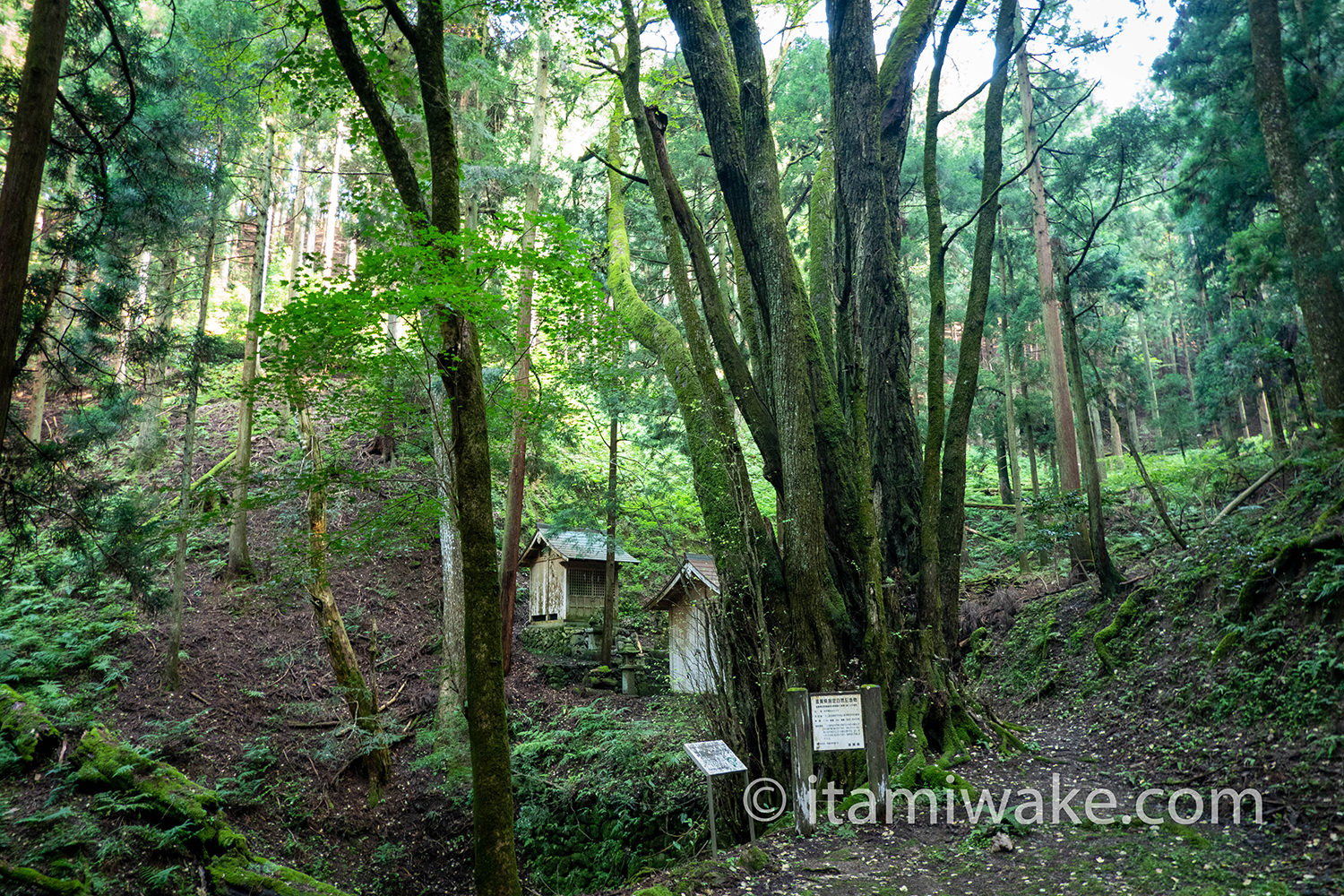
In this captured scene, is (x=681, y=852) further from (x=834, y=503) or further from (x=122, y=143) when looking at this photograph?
(x=122, y=143)

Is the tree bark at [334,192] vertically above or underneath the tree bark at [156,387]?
above

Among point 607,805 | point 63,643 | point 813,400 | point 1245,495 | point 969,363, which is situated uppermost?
point 969,363

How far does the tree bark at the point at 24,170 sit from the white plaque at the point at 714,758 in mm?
4759

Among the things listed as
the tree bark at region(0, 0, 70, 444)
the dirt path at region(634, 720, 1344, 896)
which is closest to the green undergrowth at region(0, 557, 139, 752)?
the tree bark at region(0, 0, 70, 444)

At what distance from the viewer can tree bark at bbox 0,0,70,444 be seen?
3625 millimetres

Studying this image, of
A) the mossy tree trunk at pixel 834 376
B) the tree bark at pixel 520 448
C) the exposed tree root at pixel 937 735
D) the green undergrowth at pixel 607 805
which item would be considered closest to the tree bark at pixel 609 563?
the tree bark at pixel 520 448

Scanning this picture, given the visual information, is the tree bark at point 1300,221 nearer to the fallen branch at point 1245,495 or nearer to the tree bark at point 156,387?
the fallen branch at point 1245,495

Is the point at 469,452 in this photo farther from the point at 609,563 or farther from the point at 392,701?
the point at 609,563

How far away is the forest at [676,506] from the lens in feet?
15.3

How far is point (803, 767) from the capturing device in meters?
4.79

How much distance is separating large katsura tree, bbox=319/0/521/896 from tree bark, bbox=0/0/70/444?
156 centimetres

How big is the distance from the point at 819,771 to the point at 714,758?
984mm

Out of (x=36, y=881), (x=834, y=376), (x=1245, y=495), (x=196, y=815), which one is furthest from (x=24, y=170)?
(x=1245, y=495)

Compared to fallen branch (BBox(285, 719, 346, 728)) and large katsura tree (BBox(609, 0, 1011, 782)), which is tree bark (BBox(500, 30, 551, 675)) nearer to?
fallen branch (BBox(285, 719, 346, 728))
